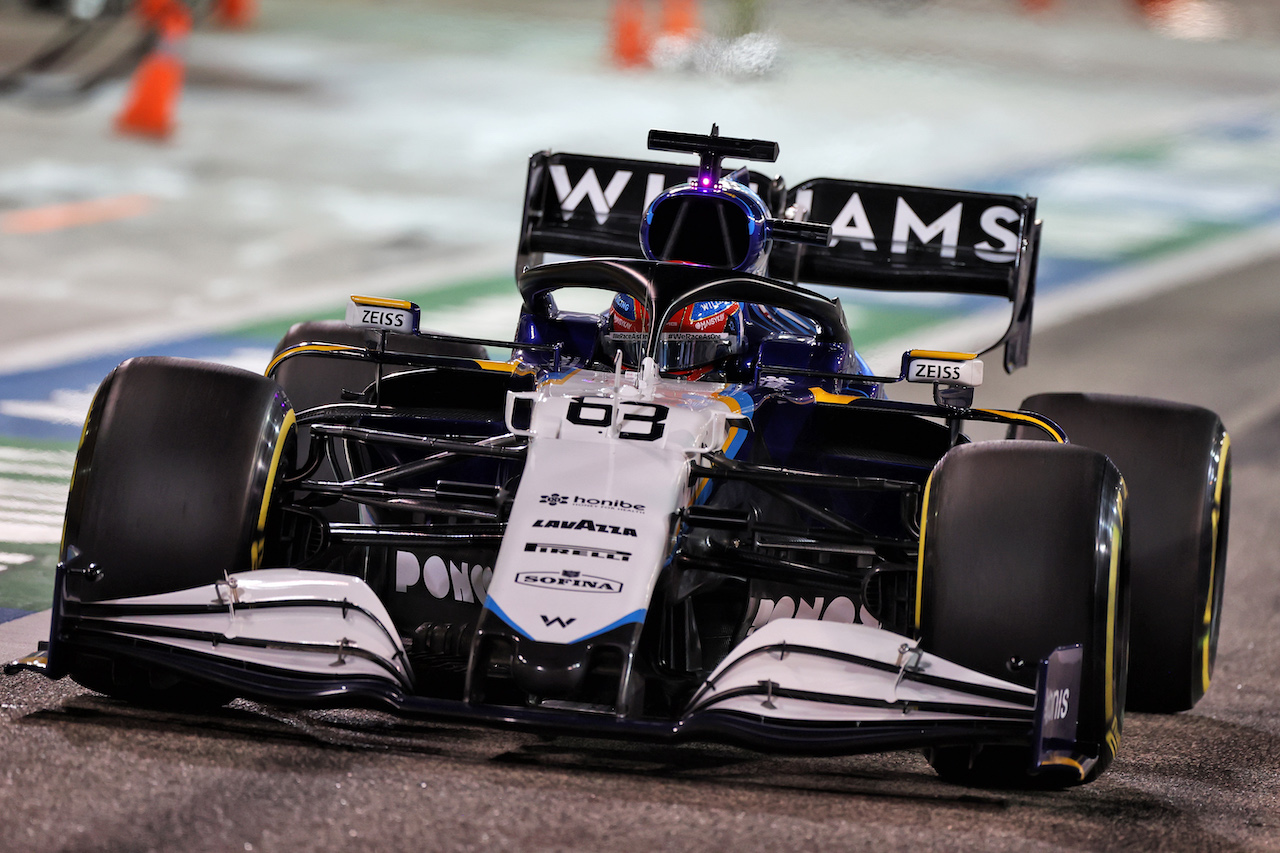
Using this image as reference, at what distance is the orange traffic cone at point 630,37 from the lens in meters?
24.3

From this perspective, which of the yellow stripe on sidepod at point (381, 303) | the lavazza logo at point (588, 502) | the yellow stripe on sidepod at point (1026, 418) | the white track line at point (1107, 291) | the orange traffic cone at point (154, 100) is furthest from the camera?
the orange traffic cone at point (154, 100)

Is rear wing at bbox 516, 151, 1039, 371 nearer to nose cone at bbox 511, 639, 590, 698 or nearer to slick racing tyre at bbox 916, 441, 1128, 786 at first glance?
slick racing tyre at bbox 916, 441, 1128, 786

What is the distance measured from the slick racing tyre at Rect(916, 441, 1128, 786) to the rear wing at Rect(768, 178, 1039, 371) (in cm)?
283

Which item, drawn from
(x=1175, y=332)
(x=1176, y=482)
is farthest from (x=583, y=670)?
(x=1175, y=332)

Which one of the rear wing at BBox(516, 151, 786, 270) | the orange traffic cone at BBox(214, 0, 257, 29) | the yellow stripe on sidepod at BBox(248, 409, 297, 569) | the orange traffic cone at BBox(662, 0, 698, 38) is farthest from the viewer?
the orange traffic cone at BBox(214, 0, 257, 29)

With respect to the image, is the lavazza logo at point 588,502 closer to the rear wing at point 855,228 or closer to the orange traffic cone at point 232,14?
the rear wing at point 855,228

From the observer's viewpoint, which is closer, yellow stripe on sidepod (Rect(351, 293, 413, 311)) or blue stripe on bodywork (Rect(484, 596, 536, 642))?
blue stripe on bodywork (Rect(484, 596, 536, 642))

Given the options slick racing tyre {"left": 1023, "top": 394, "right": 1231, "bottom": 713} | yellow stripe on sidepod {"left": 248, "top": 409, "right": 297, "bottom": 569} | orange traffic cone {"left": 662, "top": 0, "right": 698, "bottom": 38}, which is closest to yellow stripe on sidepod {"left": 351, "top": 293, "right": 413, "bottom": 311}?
yellow stripe on sidepod {"left": 248, "top": 409, "right": 297, "bottom": 569}

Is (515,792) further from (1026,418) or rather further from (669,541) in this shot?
(1026,418)

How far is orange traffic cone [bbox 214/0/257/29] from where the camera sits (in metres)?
24.9

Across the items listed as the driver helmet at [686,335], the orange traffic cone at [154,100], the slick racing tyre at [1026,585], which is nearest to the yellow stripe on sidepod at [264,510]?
the driver helmet at [686,335]

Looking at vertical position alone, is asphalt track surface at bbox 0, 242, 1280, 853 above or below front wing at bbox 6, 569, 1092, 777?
below

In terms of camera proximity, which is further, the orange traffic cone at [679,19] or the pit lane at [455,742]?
the orange traffic cone at [679,19]

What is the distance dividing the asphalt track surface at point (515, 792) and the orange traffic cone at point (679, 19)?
1969 cm
